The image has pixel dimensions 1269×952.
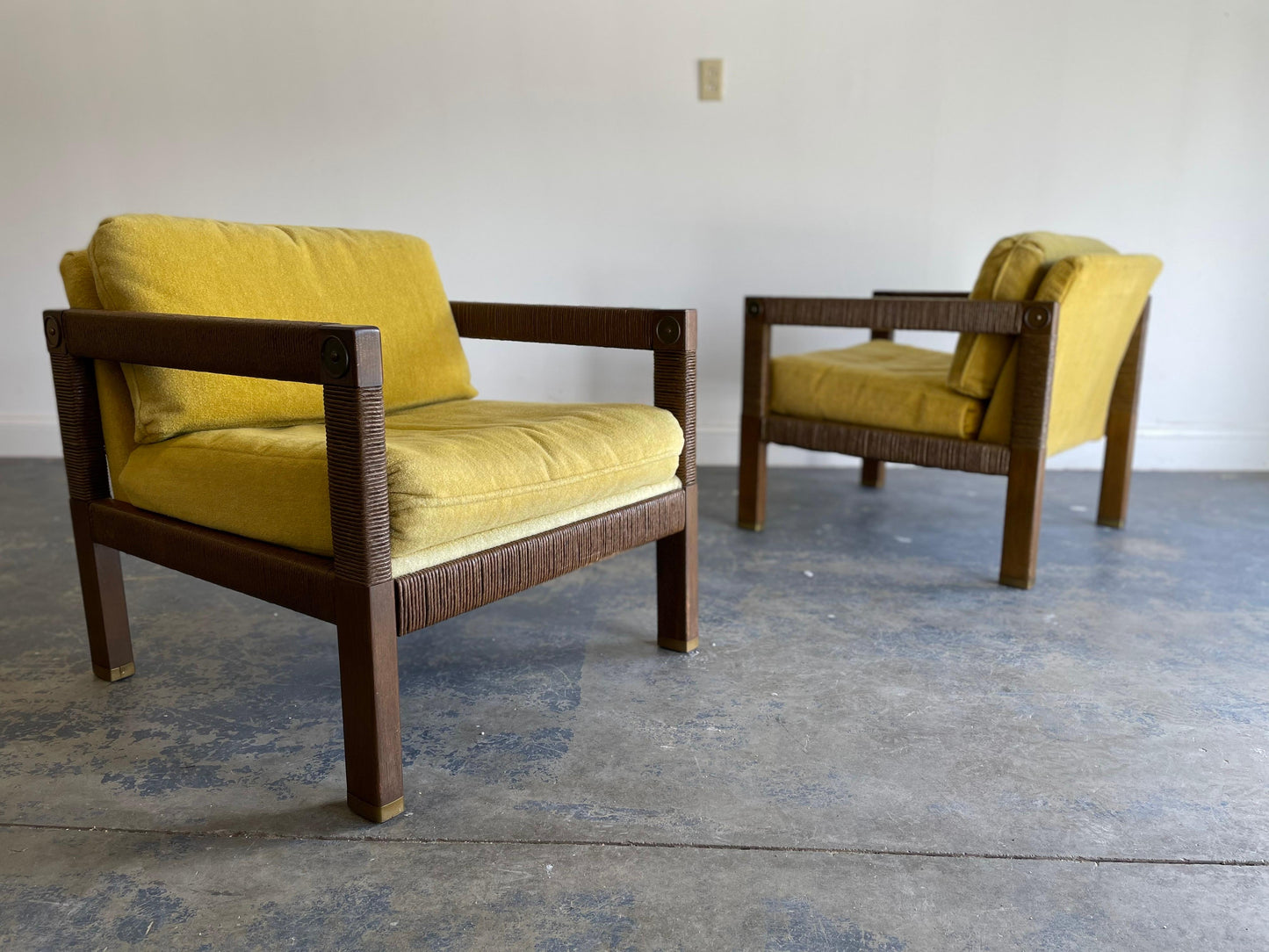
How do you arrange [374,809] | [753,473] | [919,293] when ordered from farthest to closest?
1. [919,293]
2. [753,473]
3. [374,809]

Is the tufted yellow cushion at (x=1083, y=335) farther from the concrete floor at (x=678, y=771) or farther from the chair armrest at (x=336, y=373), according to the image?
the chair armrest at (x=336, y=373)

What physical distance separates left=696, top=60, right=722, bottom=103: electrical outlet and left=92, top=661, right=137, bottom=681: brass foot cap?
8.15 ft

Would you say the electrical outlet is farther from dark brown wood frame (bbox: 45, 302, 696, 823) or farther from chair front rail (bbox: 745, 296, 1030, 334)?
dark brown wood frame (bbox: 45, 302, 696, 823)

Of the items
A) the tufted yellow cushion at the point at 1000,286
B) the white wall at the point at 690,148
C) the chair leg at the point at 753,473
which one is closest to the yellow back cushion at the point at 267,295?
the chair leg at the point at 753,473

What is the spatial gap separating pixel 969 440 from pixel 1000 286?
35 centimetres

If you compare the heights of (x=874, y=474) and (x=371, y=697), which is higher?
(x=371, y=697)

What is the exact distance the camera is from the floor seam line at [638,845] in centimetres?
114

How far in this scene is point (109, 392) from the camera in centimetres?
151

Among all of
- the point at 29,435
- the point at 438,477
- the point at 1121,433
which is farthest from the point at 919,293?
the point at 29,435

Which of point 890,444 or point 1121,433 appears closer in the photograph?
point 890,444

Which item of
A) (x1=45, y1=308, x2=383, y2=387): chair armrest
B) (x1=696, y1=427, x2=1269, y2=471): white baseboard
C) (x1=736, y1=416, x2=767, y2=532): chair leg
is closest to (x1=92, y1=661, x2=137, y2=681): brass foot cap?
(x1=45, y1=308, x2=383, y2=387): chair armrest

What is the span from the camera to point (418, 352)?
6.08ft

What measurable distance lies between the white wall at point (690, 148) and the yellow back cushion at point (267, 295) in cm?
141

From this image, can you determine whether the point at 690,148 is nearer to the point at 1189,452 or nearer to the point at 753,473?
the point at 753,473
